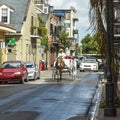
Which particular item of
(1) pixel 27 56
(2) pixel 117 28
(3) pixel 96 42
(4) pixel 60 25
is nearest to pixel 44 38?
(1) pixel 27 56

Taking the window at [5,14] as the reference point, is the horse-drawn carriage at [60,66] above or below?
below

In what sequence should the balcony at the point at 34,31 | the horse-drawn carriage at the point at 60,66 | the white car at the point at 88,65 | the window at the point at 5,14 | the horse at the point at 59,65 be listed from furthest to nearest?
the balcony at the point at 34,31 → the white car at the point at 88,65 → the window at the point at 5,14 → the horse-drawn carriage at the point at 60,66 → the horse at the point at 59,65

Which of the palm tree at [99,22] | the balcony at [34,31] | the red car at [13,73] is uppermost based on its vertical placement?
the balcony at [34,31]

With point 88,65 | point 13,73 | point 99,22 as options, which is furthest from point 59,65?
point 88,65

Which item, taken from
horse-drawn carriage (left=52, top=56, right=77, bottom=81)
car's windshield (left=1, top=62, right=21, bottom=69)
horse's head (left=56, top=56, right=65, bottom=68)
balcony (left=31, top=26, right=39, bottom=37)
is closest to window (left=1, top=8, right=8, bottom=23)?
balcony (left=31, top=26, right=39, bottom=37)

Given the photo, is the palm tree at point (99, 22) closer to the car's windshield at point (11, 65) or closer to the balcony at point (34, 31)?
the car's windshield at point (11, 65)

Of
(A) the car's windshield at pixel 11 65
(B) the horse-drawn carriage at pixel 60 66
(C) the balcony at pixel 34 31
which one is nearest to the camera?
(A) the car's windshield at pixel 11 65

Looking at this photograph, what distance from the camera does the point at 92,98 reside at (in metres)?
21.3

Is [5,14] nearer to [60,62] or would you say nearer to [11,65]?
[60,62]

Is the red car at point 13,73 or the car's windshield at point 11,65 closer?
the red car at point 13,73

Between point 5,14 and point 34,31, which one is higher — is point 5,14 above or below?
above

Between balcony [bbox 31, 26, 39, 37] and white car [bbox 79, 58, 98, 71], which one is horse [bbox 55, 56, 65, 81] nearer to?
white car [bbox 79, 58, 98, 71]

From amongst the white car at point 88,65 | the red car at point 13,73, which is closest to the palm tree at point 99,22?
the red car at point 13,73

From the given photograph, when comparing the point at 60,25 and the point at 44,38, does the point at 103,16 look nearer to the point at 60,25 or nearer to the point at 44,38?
the point at 44,38
